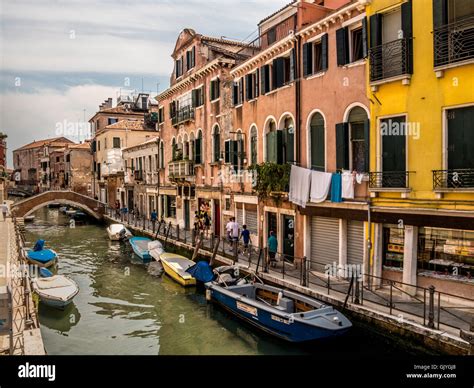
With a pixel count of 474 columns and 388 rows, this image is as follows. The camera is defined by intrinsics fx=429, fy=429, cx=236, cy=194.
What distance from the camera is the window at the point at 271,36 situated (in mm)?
16750

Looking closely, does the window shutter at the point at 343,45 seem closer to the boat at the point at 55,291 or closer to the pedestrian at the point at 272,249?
the pedestrian at the point at 272,249

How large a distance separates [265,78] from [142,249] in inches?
431

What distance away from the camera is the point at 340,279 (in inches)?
506

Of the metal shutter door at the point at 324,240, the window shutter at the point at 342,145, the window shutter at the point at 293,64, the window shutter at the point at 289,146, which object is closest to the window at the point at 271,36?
the window shutter at the point at 293,64

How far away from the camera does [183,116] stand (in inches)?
1013

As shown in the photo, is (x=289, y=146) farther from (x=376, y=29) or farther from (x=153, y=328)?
(x=153, y=328)

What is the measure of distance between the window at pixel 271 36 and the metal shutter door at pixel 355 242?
8240mm

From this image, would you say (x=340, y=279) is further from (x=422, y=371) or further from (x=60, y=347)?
(x=422, y=371)

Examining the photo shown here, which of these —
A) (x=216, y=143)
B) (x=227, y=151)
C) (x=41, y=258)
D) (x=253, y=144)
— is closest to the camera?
(x=253, y=144)

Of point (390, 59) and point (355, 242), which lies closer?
point (390, 59)

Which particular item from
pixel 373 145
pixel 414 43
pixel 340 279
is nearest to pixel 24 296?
pixel 340 279

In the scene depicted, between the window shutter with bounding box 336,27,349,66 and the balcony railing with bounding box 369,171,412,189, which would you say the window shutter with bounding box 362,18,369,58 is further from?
the balcony railing with bounding box 369,171,412,189

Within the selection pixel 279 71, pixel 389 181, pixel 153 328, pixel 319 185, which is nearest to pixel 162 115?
pixel 279 71

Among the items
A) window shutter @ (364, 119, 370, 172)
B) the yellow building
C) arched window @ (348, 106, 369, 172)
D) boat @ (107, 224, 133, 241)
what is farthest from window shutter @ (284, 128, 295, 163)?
boat @ (107, 224, 133, 241)
